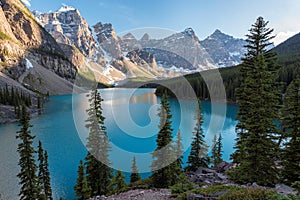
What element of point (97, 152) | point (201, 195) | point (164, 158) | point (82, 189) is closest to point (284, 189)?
point (201, 195)

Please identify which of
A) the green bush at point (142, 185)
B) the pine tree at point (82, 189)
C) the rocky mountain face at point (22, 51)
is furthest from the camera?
the rocky mountain face at point (22, 51)

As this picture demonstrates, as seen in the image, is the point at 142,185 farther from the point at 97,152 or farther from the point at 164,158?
the point at 97,152

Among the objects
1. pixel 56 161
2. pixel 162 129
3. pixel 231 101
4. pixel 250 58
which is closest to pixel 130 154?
pixel 56 161

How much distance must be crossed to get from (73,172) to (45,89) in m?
139

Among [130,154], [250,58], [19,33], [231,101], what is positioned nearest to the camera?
[250,58]

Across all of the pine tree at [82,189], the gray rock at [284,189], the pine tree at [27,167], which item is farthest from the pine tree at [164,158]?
the pine tree at [27,167]

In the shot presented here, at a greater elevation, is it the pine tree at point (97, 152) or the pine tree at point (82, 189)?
the pine tree at point (97, 152)

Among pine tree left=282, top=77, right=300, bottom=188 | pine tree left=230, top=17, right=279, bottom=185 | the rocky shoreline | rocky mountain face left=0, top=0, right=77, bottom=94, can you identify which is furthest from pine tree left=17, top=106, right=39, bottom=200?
rocky mountain face left=0, top=0, right=77, bottom=94

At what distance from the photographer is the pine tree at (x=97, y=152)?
54.4ft

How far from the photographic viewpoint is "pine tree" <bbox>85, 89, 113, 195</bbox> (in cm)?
1657

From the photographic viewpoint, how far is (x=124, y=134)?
128 feet

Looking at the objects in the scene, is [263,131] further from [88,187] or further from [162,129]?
[88,187]

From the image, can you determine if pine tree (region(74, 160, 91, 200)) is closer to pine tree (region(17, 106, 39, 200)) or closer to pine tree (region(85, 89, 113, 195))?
pine tree (region(85, 89, 113, 195))

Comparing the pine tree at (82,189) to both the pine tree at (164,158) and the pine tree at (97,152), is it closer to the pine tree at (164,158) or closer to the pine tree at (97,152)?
the pine tree at (97,152)
